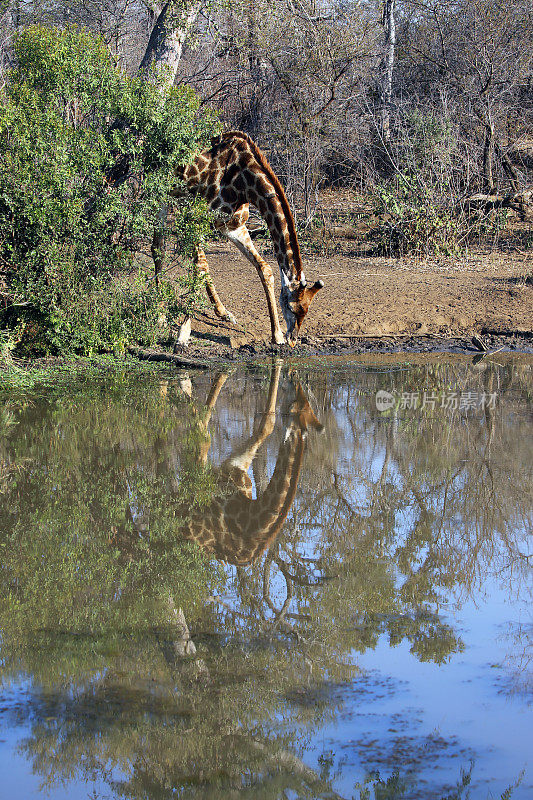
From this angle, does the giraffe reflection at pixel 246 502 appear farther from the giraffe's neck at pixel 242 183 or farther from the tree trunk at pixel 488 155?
the tree trunk at pixel 488 155

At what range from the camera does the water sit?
2904 millimetres

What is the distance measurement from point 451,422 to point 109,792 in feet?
15.7

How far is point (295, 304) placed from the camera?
32.5ft

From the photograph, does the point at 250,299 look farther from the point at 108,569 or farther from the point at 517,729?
the point at 517,729

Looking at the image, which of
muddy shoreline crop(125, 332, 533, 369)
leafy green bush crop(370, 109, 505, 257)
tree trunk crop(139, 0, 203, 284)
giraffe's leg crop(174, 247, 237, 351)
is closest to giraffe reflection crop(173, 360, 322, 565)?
muddy shoreline crop(125, 332, 533, 369)

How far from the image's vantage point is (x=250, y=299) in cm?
1145

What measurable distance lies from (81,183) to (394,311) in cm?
418

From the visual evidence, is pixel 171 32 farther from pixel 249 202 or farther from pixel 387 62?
pixel 387 62

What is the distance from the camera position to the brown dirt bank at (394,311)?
10.3 metres

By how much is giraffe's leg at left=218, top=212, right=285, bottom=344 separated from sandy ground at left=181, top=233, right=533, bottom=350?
0.31 m

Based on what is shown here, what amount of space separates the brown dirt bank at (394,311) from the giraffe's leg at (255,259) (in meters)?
0.25

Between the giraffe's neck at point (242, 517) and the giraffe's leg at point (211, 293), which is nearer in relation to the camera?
the giraffe's neck at point (242, 517)

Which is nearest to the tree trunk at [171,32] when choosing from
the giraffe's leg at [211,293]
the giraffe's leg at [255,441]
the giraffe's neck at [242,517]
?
the giraffe's leg at [211,293]

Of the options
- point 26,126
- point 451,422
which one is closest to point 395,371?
point 451,422
